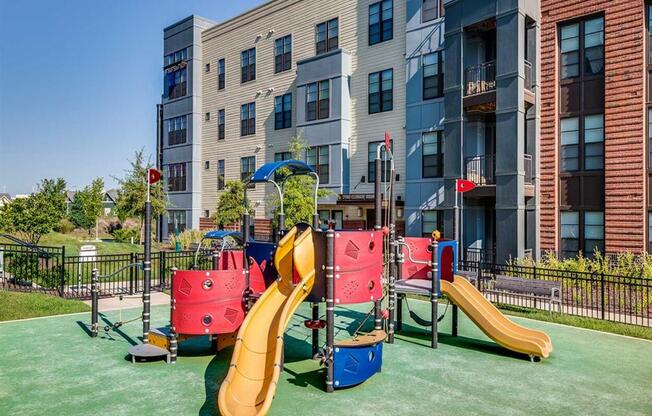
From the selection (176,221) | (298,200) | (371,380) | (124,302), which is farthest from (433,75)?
(176,221)

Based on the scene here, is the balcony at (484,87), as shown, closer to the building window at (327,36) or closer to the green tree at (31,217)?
the building window at (327,36)

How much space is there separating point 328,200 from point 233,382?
22.1m

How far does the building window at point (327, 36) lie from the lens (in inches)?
1203

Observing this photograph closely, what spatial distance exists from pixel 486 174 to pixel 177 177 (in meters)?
28.6

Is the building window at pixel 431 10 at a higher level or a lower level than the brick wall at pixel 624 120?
higher

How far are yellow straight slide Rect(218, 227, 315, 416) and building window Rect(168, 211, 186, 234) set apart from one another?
3446 centimetres

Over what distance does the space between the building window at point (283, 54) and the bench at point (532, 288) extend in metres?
23.1

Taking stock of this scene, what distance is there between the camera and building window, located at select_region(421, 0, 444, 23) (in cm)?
2495

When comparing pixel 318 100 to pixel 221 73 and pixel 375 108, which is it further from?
pixel 221 73

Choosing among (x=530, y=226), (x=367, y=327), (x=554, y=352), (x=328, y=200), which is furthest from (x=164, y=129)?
(x=554, y=352)

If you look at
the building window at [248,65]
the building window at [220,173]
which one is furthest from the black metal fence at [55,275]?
the building window at [248,65]

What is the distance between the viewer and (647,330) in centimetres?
1240

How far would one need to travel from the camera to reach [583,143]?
2106 centimetres

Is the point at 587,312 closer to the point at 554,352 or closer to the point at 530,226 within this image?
the point at 554,352
